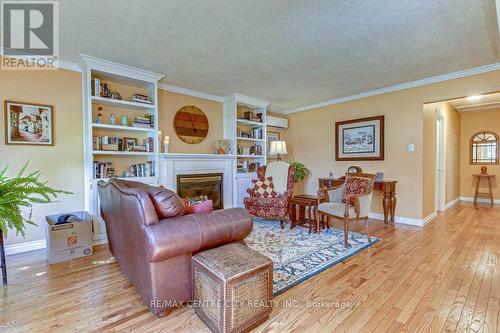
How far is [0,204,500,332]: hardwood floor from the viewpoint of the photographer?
1543 millimetres

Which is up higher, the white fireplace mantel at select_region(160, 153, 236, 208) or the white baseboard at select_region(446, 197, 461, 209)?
the white fireplace mantel at select_region(160, 153, 236, 208)

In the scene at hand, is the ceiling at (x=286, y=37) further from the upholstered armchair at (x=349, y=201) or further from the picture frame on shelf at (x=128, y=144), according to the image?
the upholstered armchair at (x=349, y=201)

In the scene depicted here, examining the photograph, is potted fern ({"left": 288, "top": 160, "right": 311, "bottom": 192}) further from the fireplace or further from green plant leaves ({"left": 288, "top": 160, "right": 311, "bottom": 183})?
the fireplace

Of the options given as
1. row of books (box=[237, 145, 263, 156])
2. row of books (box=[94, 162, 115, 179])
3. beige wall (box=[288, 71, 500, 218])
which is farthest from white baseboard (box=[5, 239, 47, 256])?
beige wall (box=[288, 71, 500, 218])

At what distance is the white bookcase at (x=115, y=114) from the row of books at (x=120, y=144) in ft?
0.22

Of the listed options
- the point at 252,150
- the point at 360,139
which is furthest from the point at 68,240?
the point at 360,139

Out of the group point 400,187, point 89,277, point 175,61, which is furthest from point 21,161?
point 400,187

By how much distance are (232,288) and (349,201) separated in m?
2.20

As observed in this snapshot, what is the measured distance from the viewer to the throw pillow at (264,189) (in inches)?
164

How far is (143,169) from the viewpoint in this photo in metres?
3.59

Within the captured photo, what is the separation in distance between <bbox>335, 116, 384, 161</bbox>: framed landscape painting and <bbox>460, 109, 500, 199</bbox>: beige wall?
3594 millimetres

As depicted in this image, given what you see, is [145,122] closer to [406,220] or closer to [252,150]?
[252,150]

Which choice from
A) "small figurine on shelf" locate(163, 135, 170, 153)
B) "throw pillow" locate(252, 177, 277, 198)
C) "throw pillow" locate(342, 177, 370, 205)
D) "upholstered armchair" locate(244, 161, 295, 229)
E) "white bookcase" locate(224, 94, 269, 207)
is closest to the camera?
"throw pillow" locate(342, 177, 370, 205)

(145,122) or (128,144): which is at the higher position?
(145,122)
